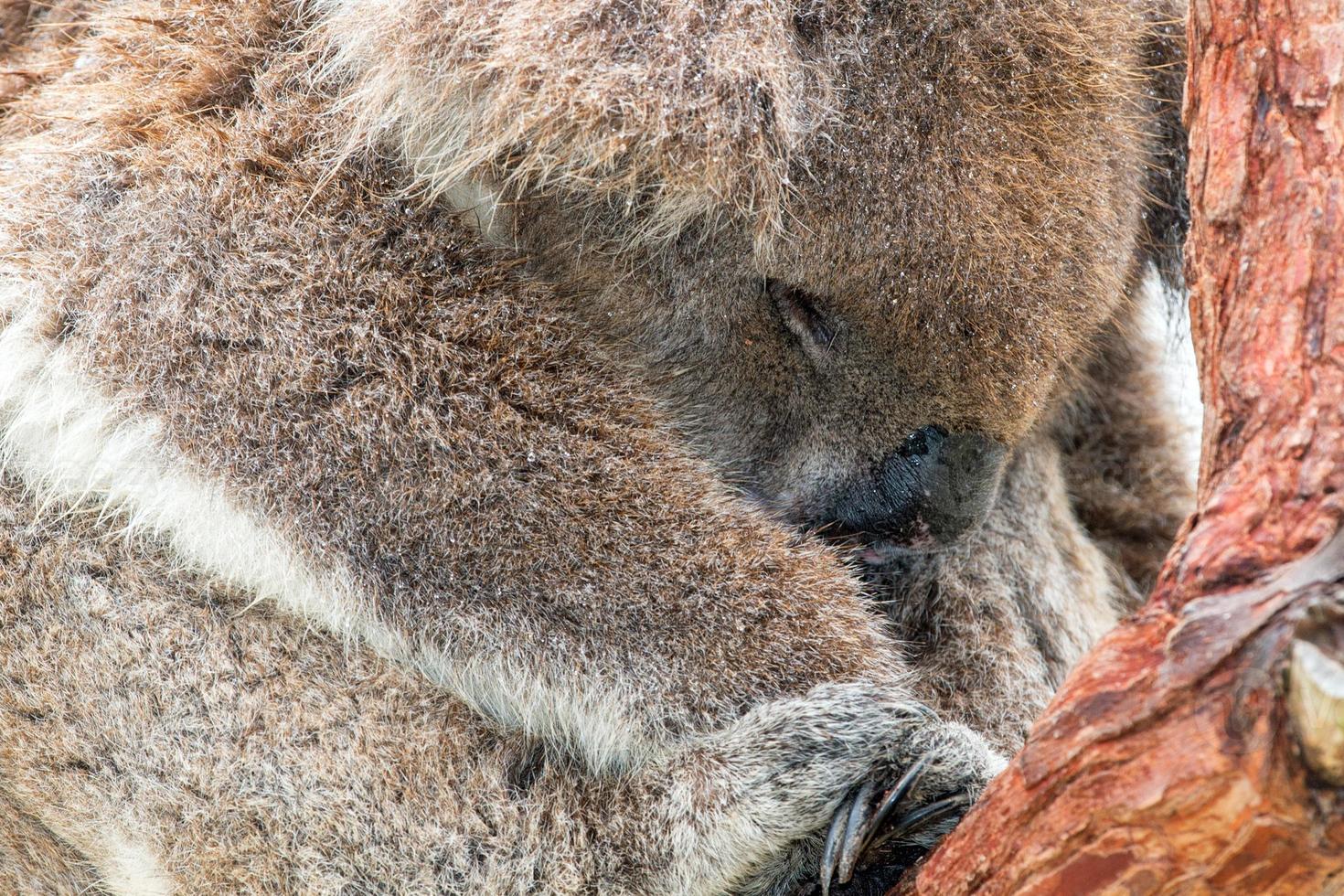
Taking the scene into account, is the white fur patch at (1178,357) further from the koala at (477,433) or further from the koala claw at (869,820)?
the koala claw at (869,820)

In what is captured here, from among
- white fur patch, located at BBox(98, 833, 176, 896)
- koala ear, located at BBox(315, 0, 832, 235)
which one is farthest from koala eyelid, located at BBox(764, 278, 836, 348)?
white fur patch, located at BBox(98, 833, 176, 896)

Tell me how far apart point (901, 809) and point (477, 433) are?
957mm

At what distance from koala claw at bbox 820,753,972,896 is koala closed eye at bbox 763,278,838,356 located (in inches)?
29.6

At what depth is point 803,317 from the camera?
2.18 m

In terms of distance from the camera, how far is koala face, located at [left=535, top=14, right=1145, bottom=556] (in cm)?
196

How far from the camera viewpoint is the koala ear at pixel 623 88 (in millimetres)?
1829

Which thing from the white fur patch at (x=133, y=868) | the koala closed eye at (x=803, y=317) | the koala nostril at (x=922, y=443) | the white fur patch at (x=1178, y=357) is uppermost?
the koala closed eye at (x=803, y=317)

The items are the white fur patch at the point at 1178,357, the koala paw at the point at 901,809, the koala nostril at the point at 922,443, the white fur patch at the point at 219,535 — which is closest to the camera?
the koala paw at the point at 901,809

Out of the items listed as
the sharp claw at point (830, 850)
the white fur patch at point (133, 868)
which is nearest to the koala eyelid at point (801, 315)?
the sharp claw at point (830, 850)

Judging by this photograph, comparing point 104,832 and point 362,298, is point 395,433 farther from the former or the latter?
point 104,832

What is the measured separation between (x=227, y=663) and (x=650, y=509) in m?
0.80

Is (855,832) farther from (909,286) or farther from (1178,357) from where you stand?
(1178,357)

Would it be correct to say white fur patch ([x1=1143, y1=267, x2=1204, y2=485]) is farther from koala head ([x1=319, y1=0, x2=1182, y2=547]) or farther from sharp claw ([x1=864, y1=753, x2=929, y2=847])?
sharp claw ([x1=864, y1=753, x2=929, y2=847])

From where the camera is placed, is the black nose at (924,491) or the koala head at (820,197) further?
the black nose at (924,491)
